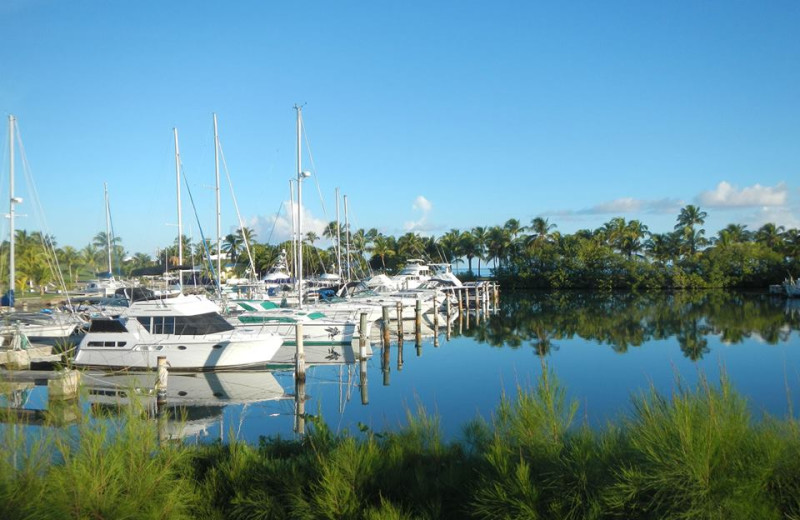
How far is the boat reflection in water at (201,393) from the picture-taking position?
16.6 metres

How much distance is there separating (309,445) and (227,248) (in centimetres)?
9054

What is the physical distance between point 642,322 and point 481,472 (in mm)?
39481

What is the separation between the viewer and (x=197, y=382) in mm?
21219

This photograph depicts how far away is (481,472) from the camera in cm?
622

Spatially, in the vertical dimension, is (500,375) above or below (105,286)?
below

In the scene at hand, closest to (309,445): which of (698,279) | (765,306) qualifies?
(765,306)

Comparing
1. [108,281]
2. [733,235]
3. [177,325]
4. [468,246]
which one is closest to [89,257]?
[108,281]

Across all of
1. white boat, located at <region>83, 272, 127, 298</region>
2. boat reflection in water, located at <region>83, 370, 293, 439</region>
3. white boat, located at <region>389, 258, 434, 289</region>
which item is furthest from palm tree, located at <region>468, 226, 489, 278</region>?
boat reflection in water, located at <region>83, 370, 293, 439</region>

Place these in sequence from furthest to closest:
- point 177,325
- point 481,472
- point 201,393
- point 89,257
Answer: point 89,257 → point 177,325 → point 201,393 → point 481,472

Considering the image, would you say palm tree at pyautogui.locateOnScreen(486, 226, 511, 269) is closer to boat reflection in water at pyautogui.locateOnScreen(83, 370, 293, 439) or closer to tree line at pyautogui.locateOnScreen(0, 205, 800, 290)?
tree line at pyautogui.locateOnScreen(0, 205, 800, 290)

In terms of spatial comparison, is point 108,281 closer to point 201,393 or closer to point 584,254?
point 201,393

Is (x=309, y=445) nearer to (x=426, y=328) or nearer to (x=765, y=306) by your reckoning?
(x=426, y=328)

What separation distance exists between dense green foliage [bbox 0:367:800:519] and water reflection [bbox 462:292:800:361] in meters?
18.2

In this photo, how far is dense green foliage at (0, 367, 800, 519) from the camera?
16.2ft
